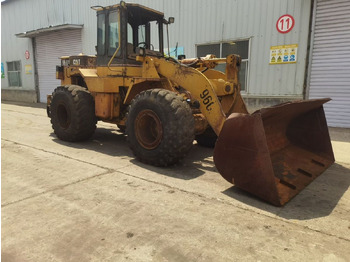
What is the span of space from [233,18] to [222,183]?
7.97 meters

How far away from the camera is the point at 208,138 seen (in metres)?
6.18

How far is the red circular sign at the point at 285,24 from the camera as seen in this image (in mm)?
9148

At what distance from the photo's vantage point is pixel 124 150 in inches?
234

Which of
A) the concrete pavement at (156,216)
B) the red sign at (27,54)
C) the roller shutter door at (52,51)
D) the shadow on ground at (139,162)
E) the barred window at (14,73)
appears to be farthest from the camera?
the barred window at (14,73)

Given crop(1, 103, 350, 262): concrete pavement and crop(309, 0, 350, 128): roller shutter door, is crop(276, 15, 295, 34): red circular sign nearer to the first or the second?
crop(309, 0, 350, 128): roller shutter door

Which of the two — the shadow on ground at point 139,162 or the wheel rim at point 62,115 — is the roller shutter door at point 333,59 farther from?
the wheel rim at point 62,115

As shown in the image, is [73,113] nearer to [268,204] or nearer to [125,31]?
[125,31]

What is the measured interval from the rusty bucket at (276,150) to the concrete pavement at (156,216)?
192 mm

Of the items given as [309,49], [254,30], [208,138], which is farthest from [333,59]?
[208,138]

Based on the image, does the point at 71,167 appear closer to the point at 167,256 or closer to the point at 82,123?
the point at 82,123

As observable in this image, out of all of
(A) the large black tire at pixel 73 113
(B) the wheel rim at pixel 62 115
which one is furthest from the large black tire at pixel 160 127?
(B) the wheel rim at pixel 62 115

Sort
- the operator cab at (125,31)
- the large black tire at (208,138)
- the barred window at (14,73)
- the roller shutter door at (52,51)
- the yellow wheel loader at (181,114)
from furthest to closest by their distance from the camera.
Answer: the barred window at (14,73), the roller shutter door at (52,51), the large black tire at (208,138), the operator cab at (125,31), the yellow wheel loader at (181,114)

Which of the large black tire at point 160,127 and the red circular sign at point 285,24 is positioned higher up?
the red circular sign at point 285,24

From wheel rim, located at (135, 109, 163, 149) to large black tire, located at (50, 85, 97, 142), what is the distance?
6.02ft
